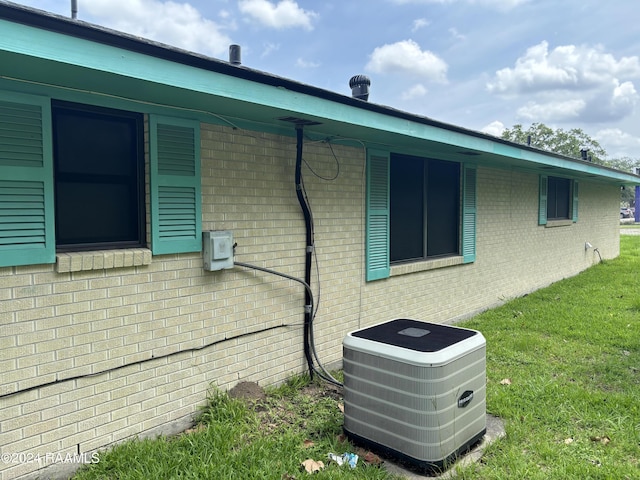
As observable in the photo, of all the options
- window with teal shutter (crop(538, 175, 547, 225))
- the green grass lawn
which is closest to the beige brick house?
the green grass lawn

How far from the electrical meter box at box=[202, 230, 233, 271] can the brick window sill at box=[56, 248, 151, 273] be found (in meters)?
0.45

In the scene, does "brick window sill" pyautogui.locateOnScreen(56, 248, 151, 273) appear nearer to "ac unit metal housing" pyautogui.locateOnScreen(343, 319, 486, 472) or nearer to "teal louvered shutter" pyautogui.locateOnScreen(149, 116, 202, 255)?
"teal louvered shutter" pyautogui.locateOnScreen(149, 116, 202, 255)

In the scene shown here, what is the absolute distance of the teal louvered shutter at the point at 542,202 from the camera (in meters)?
8.91

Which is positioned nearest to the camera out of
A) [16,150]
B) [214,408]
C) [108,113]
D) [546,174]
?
[16,150]

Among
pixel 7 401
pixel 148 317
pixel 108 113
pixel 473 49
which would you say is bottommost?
pixel 7 401

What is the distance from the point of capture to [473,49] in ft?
40.0

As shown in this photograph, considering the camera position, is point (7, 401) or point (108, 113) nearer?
point (7, 401)

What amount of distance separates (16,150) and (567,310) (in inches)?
286

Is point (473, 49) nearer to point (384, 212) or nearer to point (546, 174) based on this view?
point (546, 174)

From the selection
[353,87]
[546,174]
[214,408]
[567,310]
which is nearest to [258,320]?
[214,408]

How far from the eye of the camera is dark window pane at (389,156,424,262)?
553cm

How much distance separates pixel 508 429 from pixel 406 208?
9.52 feet

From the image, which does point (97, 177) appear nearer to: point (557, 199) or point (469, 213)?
point (469, 213)

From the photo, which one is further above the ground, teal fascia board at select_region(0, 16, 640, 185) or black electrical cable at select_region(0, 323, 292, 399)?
teal fascia board at select_region(0, 16, 640, 185)
